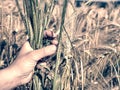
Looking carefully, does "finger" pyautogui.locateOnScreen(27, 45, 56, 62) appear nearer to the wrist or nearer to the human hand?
the human hand

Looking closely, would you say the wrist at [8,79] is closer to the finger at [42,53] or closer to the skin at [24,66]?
the skin at [24,66]

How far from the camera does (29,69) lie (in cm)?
141

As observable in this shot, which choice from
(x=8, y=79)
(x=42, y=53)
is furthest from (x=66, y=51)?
(x=8, y=79)

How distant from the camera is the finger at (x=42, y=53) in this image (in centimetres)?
136

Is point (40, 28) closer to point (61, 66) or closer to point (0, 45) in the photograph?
point (61, 66)

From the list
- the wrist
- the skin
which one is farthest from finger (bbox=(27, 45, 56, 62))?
the wrist

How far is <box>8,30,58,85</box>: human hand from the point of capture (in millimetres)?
1365

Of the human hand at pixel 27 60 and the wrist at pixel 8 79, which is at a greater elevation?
the human hand at pixel 27 60

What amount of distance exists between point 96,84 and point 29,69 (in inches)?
13.2

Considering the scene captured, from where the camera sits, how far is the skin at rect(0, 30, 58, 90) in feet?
4.50

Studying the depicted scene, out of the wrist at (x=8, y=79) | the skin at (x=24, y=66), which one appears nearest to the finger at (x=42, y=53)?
the skin at (x=24, y=66)

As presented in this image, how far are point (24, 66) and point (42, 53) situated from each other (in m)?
0.10

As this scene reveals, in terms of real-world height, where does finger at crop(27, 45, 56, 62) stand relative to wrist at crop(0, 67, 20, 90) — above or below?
above

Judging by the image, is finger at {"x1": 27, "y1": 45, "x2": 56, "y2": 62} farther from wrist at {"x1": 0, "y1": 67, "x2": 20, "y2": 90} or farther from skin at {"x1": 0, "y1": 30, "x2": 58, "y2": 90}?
wrist at {"x1": 0, "y1": 67, "x2": 20, "y2": 90}
